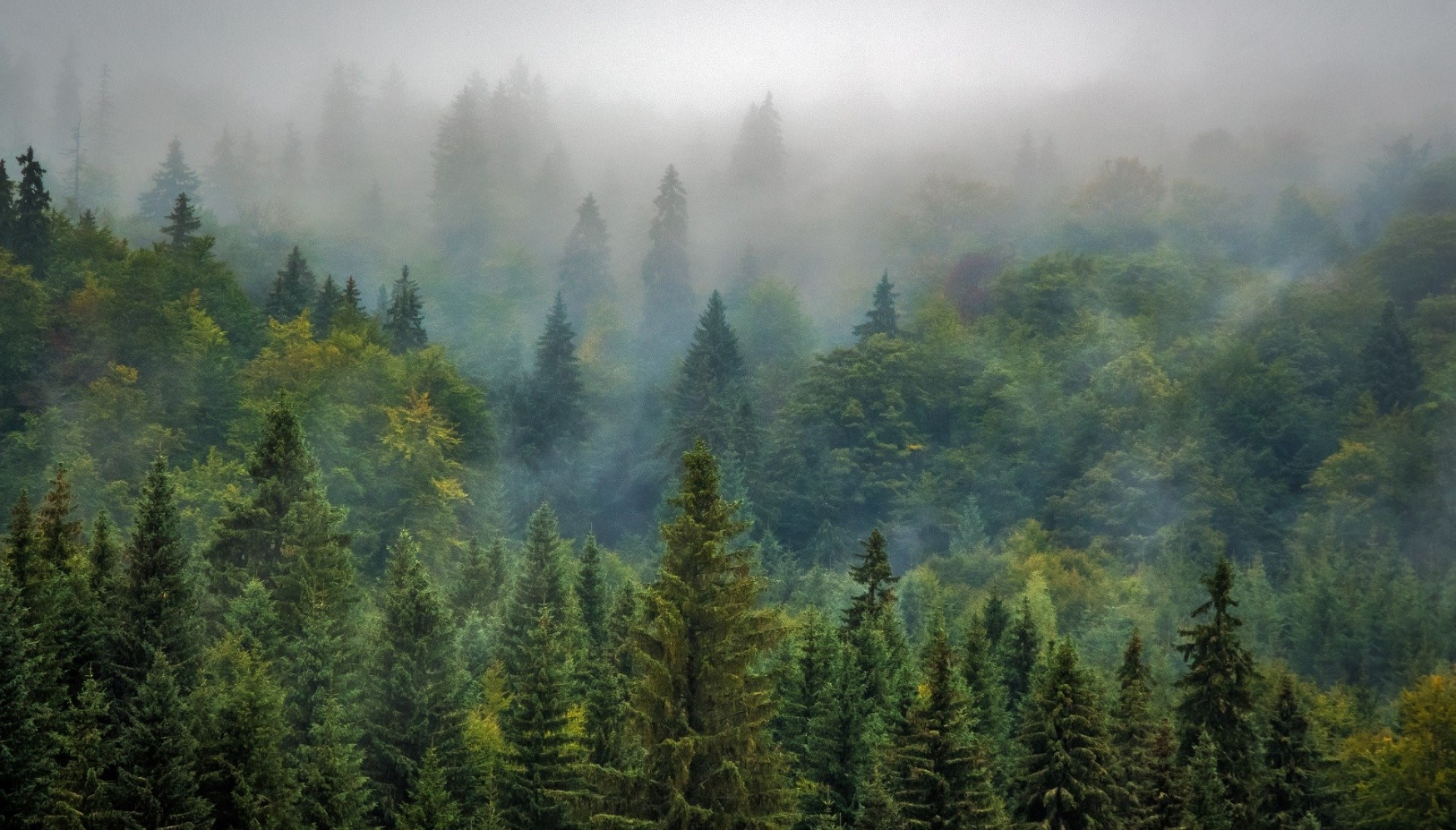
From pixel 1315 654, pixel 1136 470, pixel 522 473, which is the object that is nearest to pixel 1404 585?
pixel 1315 654

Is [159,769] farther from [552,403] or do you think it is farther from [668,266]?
[668,266]

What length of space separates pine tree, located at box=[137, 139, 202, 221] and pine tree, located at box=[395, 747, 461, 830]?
139792 mm

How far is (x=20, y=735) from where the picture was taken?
39.2m

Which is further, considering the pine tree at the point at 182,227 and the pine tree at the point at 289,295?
the pine tree at the point at 289,295

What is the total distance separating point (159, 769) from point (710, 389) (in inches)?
3436

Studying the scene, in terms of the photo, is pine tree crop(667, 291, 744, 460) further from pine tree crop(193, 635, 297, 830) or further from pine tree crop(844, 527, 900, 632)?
pine tree crop(193, 635, 297, 830)

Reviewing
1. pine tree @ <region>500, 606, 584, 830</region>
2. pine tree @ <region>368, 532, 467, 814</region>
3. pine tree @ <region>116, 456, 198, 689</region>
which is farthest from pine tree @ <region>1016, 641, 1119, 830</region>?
pine tree @ <region>116, 456, 198, 689</region>

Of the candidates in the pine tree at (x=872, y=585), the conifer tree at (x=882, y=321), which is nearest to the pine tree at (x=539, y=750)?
the pine tree at (x=872, y=585)

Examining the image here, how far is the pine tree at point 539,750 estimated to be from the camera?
46.0 metres

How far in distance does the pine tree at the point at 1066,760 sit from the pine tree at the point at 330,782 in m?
20.3

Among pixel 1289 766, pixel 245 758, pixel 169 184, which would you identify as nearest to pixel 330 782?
pixel 245 758

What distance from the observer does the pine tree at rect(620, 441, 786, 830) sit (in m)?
34.7

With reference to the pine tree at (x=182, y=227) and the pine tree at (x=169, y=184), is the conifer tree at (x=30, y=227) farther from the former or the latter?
the pine tree at (x=169, y=184)

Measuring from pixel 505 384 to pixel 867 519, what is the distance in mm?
35183
